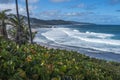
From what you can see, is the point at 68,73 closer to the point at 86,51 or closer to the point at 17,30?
the point at 17,30

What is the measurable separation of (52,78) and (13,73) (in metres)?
1.01

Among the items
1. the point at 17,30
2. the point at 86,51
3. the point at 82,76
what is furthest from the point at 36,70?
the point at 86,51

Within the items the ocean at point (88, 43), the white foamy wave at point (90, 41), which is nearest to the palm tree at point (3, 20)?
the ocean at point (88, 43)

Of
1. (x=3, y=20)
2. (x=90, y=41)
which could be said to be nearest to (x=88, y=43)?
(x=90, y=41)

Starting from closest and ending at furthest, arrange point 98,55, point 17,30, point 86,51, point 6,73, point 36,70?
point 6,73 < point 36,70 < point 17,30 < point 98,55 < point 86,51

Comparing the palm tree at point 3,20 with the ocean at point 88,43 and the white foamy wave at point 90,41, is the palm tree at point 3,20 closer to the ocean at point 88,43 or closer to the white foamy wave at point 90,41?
the ocean at point 88,43

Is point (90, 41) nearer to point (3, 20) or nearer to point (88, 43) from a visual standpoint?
point (88, 43)

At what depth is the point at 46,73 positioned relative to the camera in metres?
8.80

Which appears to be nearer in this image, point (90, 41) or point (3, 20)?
point (3, 20)

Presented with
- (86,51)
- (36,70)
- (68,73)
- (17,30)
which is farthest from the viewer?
(86,51)

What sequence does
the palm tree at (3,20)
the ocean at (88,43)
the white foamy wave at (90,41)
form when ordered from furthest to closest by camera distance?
the white foamy wave at (90,41) → the ocean at (88,43) → the palm tree at (3,20)

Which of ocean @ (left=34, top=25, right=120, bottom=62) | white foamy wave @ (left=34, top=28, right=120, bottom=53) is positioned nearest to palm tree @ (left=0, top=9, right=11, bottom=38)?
ocean @ (left=34, top=25, right=120, bottom=62)

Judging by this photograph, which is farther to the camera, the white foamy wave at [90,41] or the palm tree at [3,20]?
the white foamy wave at [90,41]

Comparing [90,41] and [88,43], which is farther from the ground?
[88,43]
